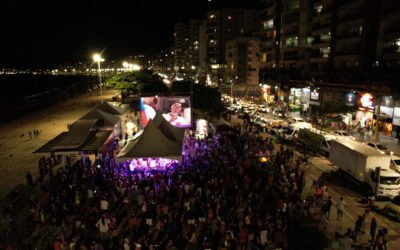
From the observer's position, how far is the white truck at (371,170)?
16281mm

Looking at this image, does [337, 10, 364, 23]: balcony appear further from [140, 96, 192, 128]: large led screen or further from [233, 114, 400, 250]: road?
[140, 96, 192, 128]: large led screen

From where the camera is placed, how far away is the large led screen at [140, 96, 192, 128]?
26.6 meters

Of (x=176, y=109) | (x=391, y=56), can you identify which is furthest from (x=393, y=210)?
(x=391, y=56)

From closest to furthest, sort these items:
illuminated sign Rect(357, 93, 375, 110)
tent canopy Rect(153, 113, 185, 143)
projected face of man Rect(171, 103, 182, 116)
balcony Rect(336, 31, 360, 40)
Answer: tent canopy Rect(153, 113, 185, 143) → projected face of man Rect(171, 103, 182, 116) → illuminated sign Rect(357, 93, 375, 110) → balcony Rect(336, 31, 360, 40)

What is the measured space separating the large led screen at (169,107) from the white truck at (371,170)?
1299 cm

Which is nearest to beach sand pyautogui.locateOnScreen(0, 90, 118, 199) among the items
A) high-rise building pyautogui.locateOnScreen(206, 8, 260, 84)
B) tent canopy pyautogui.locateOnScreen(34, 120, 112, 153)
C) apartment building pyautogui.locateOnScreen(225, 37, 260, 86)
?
tent canopy pyautogui.locateOnScreen(34, 120, 112, 153)

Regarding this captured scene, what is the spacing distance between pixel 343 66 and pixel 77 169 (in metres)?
37.4

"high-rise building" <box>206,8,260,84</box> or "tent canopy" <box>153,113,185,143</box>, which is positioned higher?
"high-rise building" <box>206,8,260,84</box>

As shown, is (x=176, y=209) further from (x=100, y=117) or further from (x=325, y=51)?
(x=325, y=51)

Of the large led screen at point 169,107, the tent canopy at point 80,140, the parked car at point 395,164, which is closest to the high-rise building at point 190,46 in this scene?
the large led screen at point 169,107

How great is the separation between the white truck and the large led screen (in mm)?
12986

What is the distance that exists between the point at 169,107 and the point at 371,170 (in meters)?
15.9

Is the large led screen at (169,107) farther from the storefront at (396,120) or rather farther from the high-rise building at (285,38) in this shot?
the high-rise building at (285,38)

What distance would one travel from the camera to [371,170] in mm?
16859
